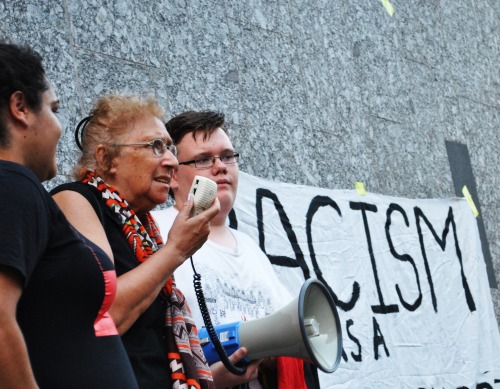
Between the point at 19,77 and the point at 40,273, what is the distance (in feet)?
1.31

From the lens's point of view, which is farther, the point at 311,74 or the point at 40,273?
the point at 311,74

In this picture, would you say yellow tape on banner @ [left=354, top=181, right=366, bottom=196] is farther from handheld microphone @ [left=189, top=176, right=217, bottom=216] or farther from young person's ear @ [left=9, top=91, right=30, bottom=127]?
young person's ear @ [left=9, top=91, right=30, bottom=127]

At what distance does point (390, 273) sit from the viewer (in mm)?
4727

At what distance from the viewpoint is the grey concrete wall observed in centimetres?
348

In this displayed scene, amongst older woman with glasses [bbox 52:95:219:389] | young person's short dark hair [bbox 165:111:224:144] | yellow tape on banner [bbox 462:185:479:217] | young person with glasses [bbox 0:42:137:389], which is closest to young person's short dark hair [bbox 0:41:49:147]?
young person with glasses [bbox 0:42:137:389]

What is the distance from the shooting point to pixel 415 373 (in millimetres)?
4664

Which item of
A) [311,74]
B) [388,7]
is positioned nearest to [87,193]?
[311,74]

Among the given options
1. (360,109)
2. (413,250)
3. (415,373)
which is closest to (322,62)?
(360,109)

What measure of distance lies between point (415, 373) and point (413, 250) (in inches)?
26.8

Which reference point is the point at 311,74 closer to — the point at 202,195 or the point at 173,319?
the point at 202,195

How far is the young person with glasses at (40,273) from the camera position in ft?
5.10

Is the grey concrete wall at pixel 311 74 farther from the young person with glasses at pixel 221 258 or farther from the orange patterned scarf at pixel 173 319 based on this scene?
the orange patterned scarf at pixel 173 319

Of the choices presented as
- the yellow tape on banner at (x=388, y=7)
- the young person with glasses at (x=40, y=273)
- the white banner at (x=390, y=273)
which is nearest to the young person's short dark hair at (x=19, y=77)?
the young person with glasses at (x=40, y=273)

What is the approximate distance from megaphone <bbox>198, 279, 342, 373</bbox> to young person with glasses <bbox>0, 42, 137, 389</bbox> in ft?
2.36
